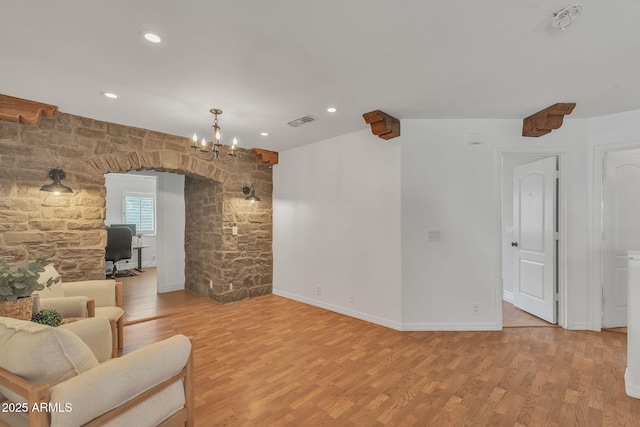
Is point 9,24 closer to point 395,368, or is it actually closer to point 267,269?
point 395,368

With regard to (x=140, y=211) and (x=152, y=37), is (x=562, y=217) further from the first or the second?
(x=140, y=211)

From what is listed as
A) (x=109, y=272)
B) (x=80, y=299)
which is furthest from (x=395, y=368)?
(x=109, y=272)

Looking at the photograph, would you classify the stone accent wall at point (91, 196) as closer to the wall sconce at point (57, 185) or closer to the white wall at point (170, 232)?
the wall sconce at point (57, 185)

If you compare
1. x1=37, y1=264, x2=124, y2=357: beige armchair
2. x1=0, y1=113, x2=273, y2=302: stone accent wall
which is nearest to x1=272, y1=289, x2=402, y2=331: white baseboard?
x1=0, y1=113, x2=273, y2=302: stone accent wall

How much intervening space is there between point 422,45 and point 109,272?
323 inches

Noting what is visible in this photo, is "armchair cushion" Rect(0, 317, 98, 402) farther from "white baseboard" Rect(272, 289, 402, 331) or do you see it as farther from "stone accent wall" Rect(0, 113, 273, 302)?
"white baseboard" Rect(272, 289, 402, 331)

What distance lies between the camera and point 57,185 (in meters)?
3.10

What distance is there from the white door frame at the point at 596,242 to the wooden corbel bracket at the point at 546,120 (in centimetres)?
77

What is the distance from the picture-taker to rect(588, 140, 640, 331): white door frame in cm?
337

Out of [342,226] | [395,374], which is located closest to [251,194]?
[342,226]

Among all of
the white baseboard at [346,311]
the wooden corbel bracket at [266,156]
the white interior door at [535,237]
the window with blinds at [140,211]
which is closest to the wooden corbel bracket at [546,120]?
the white interior door at [535,237]

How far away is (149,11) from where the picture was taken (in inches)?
66.1

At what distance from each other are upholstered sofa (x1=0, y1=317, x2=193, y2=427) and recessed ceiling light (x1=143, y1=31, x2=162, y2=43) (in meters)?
1.82

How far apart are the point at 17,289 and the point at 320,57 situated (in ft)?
8.75
